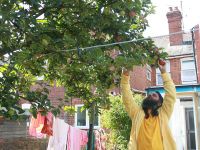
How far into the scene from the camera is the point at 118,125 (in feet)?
41.8

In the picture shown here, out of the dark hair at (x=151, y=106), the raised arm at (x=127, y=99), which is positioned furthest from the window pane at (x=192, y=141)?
the dark hair at (x=151, y=106)

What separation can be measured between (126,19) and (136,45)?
0.46m

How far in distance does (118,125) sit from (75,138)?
5.05 meters

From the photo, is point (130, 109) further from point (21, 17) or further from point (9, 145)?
point (9, 145)

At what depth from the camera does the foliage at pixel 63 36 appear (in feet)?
13.9

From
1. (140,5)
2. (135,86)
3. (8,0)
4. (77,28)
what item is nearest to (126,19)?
(140,5)

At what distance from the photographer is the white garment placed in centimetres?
703

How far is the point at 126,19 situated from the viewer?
4859 millimetres

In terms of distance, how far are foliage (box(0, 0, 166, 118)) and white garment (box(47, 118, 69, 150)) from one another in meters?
1.58

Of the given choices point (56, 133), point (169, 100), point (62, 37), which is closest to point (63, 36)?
point (62, 37)

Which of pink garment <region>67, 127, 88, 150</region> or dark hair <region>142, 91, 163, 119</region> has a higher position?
dark hair <region>142, 91, 163, 119</region>

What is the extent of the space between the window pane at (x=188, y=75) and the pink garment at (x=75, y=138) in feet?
43.7

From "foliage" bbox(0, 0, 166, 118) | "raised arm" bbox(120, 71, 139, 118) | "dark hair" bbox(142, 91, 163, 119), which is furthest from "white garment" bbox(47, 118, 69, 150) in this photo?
"dark hair" bbox(142, 91, 163, 119)

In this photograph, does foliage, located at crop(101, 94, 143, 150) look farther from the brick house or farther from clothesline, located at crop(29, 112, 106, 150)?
clothesline, located at crop(29, 112, 106, 150)
